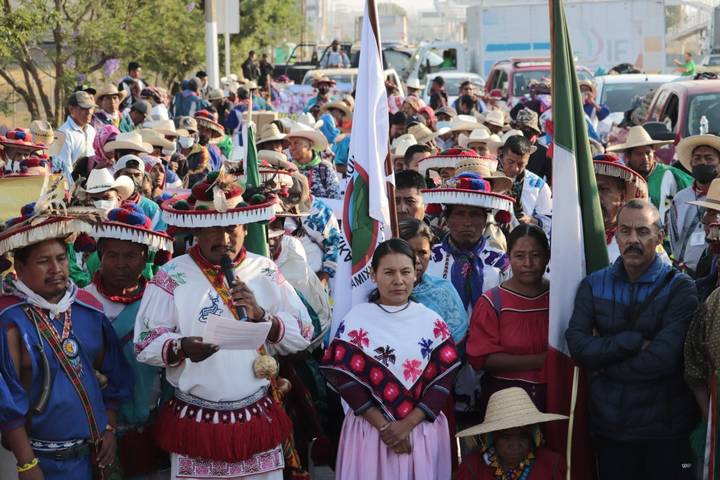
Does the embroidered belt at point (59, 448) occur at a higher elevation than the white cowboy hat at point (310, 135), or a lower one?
lower

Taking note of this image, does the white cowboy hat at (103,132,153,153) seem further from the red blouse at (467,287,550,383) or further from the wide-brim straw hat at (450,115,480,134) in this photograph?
the red blouse at (467,287,550,383)

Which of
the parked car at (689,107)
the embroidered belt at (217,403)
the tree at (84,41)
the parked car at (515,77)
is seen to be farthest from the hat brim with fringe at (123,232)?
the parked car at (515,77)

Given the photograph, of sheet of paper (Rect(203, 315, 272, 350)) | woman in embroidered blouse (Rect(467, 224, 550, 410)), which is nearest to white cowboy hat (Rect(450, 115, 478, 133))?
woman in embroidered blouse (Rect(467, 224, 550, 410))

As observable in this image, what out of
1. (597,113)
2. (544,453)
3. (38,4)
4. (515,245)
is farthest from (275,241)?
(38,4)

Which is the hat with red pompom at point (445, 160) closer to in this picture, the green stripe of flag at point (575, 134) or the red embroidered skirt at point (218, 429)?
the green stripe of flag at point (575, 134)

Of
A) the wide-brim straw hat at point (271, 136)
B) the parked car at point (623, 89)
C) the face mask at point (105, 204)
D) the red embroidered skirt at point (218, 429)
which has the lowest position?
the red embroidered skirt at point (218, 429)

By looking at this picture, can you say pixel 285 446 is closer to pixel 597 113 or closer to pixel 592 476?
pixel 592 476

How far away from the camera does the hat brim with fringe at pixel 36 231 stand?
534 centimetres

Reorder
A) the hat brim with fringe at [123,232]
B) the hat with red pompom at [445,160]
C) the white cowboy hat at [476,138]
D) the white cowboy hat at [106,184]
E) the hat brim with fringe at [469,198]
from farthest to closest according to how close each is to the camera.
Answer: the white cowboy hat at [476,138] → the hat with red pompom at [445,160] → the white cowboy hat at [106,184] → the hat brim with fringe at [469,198] → the hat brim with fringe at [123,232]

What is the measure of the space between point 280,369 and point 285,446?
45 centimetres

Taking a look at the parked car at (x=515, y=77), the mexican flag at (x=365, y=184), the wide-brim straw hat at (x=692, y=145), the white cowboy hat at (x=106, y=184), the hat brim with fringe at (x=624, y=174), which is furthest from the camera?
the parked car at (x=515, y=77)

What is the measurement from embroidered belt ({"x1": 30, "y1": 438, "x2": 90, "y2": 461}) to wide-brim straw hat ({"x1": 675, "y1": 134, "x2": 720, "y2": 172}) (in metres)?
5.42

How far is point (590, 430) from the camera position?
5895 mm

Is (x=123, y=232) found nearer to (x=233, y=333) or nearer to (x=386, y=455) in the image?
(x=233, y=333)
